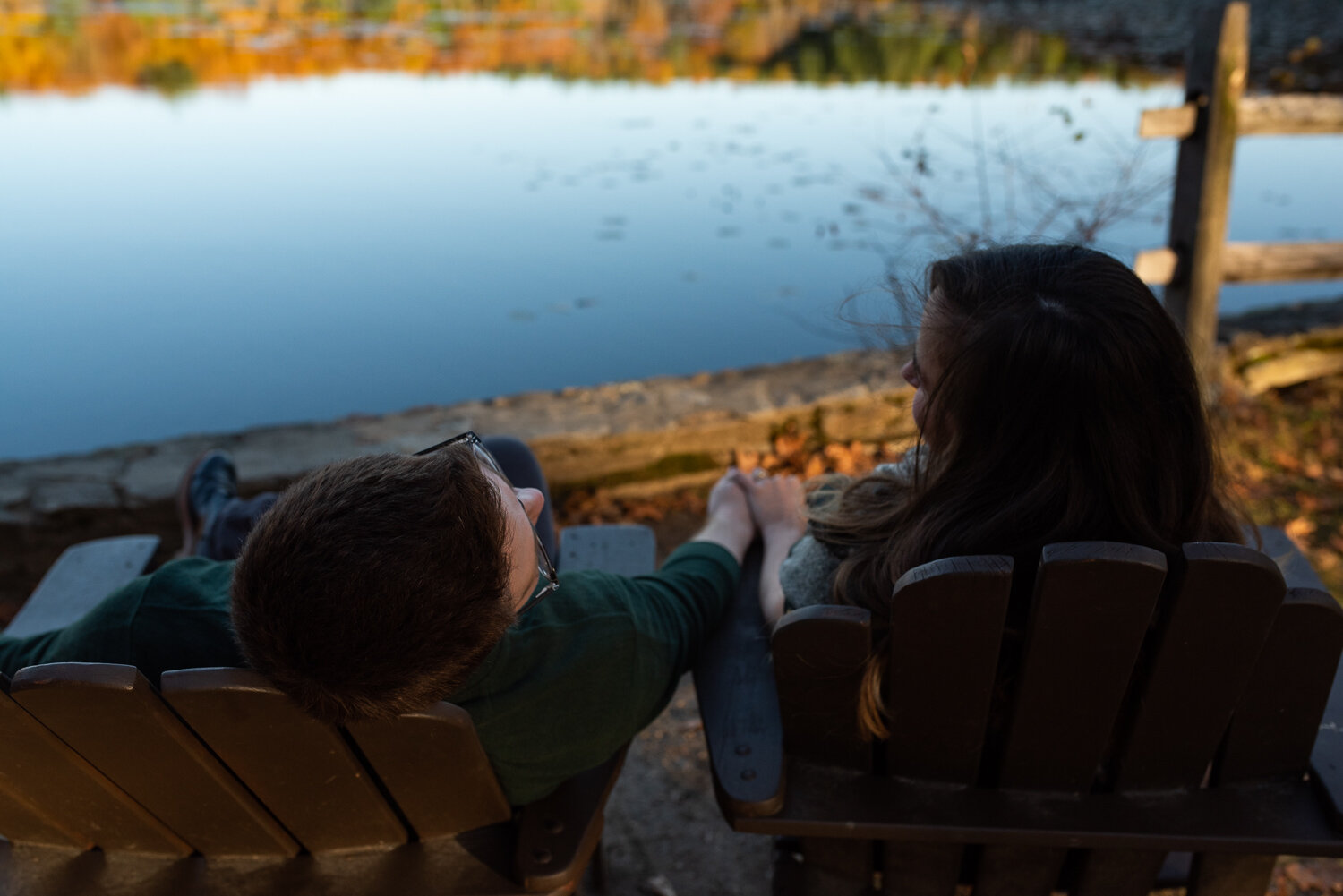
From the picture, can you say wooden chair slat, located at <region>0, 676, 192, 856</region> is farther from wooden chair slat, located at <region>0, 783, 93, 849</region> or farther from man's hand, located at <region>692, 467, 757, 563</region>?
man's hand, located at <region>692, 467, 757, 563</region>

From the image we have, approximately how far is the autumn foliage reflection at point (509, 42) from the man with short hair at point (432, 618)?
9.55 meters

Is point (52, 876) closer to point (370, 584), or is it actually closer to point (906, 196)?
point (370, 584)

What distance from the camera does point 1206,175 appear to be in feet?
13.8

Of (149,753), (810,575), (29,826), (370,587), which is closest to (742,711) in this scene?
(810,575)

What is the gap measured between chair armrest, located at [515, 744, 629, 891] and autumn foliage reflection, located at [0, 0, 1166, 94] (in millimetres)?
9642

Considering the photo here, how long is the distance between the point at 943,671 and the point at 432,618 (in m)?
0.74

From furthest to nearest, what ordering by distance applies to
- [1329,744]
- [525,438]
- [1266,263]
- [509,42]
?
1. [509,42]
2. [1266,263]
3. [525,438]
4. [1329,744]

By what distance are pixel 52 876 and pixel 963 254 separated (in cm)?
182

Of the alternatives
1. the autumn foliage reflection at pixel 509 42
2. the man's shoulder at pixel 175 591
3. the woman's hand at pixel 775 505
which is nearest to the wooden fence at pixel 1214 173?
the woman's hand at pixel 775 505

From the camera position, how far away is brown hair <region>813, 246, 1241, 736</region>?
4.70 feet

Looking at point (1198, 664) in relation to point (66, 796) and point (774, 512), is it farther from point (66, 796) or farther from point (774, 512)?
point (66, 796)

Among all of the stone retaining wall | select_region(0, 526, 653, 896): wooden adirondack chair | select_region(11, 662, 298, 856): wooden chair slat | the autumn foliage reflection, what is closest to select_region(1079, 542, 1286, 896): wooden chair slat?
select_region(0, 526, 653, 896): wooden adirondack chair

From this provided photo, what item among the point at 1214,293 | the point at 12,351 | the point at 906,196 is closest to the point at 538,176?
the point at 906,196

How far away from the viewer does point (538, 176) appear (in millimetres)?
9211
